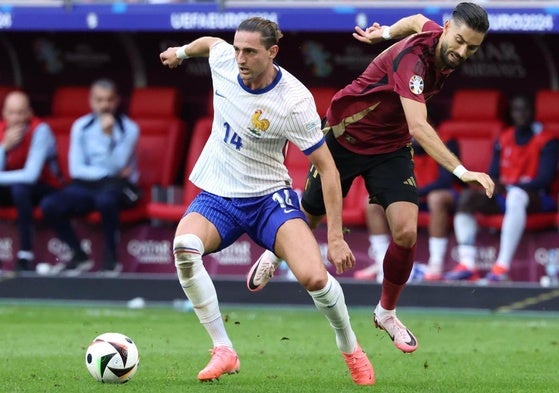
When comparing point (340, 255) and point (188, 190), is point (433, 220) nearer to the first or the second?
point (188, 190)

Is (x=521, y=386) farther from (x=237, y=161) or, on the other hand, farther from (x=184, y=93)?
(x=184, y=93)

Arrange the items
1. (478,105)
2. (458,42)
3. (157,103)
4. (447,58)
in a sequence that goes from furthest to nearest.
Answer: (157,103) < (478,105) < (447,58) < (458,42)

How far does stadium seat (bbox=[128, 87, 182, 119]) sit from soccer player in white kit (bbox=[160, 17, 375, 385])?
7288mm

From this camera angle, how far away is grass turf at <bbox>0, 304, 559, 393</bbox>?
7.69 m

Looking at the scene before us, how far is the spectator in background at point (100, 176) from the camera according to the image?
558 inches

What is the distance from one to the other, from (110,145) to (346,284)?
9.86 ft

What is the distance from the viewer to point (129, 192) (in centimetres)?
1438

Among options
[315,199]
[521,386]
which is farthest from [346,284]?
[521,386]

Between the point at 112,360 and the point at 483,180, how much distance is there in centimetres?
215

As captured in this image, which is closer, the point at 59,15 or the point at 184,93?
the point at 59,15

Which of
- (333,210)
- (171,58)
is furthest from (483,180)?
(171,58)

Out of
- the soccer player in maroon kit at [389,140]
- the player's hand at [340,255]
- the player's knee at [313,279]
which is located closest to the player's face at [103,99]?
the soccer player in maroon kit at [389,140]

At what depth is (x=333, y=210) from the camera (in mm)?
7449

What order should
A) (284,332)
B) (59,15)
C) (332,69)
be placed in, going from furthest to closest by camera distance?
(332,69) → (59,15) → (284,332)
